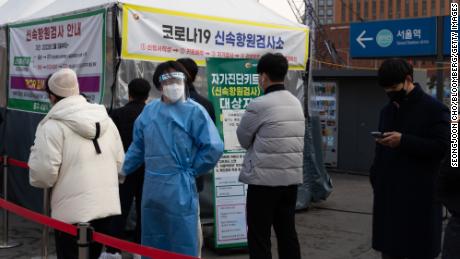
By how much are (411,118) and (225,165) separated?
8.99 ft

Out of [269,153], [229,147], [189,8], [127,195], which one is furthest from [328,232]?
[189,8]

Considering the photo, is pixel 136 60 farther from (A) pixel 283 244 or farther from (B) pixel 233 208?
(A) pixel 283 244

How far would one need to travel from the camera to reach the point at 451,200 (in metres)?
3.05

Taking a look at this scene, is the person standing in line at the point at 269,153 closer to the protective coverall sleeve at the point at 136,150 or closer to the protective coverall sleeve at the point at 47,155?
the protective coverall sleeve at the point at 136,150

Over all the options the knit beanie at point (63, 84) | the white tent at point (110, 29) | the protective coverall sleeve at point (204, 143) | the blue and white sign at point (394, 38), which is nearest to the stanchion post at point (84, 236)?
the protective coverall sleeve at point (204, 143)

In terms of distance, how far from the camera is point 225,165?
19.4ft

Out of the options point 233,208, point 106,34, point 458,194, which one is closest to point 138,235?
point 233,208

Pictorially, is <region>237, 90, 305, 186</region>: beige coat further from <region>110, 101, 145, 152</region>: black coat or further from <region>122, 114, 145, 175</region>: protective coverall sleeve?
<region>110, 101, 145, 152</region>: black coat

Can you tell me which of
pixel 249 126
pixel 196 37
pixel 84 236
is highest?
pixel 196 37

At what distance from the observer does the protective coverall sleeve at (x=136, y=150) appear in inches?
154

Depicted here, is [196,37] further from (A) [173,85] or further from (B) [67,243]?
(B) [67,243]

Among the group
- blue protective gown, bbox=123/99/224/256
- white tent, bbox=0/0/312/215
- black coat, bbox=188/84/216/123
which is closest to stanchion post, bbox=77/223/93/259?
blue protective gown, bbox=123/99/224/256

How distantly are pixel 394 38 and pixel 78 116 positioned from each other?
9.42 meters

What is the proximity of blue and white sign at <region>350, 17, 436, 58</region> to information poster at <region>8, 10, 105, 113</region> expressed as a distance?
7.12 meters
